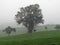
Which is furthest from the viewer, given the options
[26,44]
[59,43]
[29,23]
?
[29,23]

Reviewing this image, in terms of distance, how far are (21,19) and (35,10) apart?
8028 mm

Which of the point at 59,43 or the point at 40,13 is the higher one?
the point at 40,13

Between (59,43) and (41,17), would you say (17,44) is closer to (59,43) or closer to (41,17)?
(59,43)

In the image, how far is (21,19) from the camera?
299ft

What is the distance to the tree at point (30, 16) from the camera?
88.4 m

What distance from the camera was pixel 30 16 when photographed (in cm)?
9031

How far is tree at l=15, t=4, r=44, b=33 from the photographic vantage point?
88.4 m

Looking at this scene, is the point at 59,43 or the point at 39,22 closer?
the point at 59,43

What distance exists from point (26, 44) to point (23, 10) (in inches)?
2339

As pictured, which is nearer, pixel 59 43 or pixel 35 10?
pixel 59 43

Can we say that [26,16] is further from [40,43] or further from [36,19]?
[40,43]

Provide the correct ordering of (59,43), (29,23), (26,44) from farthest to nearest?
(29,23)
(26,44)
(59,43)

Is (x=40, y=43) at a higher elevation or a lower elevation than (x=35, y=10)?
lower

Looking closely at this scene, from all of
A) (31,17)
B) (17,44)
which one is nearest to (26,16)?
(31,17)
